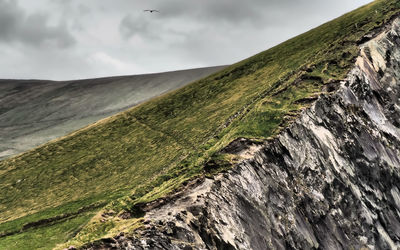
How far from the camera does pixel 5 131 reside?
461ft

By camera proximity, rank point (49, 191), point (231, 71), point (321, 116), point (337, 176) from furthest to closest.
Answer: point (231, 71) → point (49, 191) → point (321, 116) → point (337, 176)

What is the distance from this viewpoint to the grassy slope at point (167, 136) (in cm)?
3241

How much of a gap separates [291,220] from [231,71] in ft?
255

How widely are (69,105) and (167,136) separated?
110 m

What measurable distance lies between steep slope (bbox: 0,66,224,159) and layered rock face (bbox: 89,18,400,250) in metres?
102

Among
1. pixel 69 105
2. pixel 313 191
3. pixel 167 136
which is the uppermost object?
pixel 69 105

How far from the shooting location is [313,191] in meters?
30.2

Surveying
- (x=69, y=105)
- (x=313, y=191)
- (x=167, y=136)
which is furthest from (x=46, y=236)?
(x=69, y=105)

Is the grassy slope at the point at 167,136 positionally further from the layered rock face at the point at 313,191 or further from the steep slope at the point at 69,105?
the steep slope at the point at 69,105

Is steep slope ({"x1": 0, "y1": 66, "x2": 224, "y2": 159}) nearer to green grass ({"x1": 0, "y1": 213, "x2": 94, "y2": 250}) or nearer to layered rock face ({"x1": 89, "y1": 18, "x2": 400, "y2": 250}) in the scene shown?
green grass ({"x1": 0, "y1": 213, "x2": 94, "y2": 250})

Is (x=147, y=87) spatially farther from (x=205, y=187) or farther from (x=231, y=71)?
(x=205, y=187)

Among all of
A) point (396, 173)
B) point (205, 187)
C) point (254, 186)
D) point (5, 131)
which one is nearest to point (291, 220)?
point (254, 186)

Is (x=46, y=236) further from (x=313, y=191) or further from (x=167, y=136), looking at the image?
(x=167, y=136)

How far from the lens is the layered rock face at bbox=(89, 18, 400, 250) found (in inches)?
870
